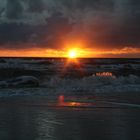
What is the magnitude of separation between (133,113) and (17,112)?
8.85 feet

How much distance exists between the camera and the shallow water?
18.9ft

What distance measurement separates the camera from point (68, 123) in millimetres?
6742

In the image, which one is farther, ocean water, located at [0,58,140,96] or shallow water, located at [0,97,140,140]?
ocean water, located at [0,58,140,96]

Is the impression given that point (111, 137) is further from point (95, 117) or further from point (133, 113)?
point (133, 113)

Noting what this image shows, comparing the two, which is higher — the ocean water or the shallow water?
the ocean water

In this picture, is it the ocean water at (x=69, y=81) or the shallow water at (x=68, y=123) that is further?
the ocean water at (x=69, y=81)

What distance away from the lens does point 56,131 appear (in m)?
6.05

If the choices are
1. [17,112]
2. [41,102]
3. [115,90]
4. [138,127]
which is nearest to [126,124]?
[138,127]

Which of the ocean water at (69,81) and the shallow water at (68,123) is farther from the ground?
the ocean water at (69,81)

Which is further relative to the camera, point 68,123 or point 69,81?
point 69,81

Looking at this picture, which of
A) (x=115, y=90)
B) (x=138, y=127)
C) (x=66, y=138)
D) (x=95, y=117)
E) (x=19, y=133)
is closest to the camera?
(x=66, y=138)

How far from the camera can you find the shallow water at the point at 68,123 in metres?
5.76

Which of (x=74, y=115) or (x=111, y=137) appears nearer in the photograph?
(x=111, y=137)

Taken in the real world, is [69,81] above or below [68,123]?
above
